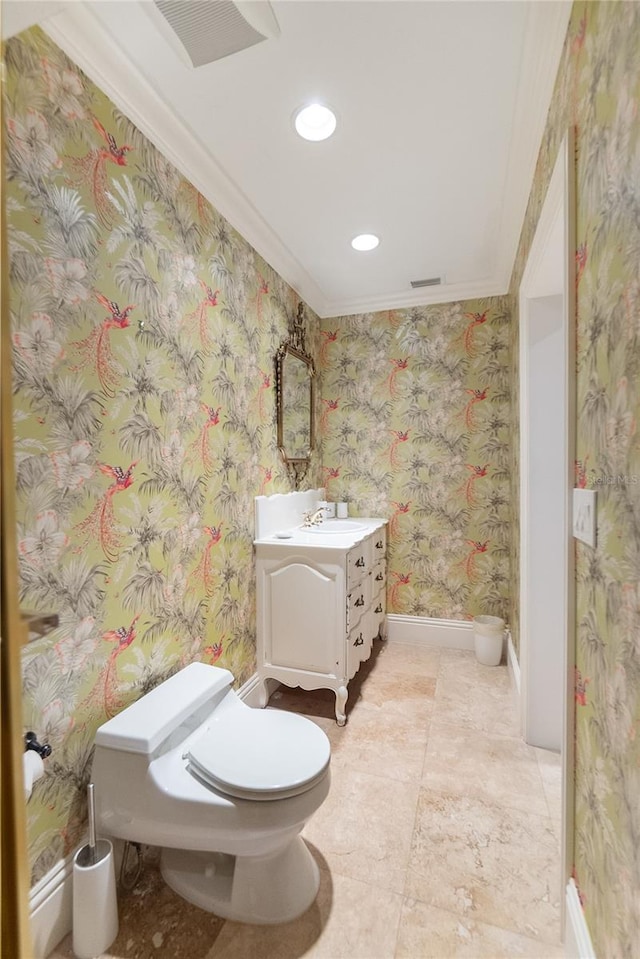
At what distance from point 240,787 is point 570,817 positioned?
833mm

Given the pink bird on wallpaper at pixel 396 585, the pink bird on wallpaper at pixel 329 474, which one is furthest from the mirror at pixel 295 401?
the pink bird on wallpaper at pixel 396 585

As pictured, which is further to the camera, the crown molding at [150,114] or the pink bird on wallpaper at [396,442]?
the pink bird on wallpaper at [396,442]

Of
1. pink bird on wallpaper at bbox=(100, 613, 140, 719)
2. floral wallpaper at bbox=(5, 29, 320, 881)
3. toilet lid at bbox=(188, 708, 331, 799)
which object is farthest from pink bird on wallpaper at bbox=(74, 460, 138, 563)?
toilet lid at bbox=(188, 708, 331, 799)

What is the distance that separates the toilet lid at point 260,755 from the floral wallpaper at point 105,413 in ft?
1.12

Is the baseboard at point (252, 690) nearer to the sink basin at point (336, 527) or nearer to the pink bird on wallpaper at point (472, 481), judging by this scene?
the sink basin at point (336, 527)

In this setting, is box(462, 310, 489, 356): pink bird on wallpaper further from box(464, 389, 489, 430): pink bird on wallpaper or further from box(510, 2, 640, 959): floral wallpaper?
box(510, 2, 640, 959): floral wallpaper

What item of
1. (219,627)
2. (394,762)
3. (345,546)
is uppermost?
(345,546)

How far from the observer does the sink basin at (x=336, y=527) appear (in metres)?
2.63

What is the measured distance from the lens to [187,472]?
167 centimetres

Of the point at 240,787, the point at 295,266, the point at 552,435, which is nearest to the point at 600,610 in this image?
the point at 240,787

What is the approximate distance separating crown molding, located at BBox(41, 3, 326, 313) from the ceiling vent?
19 cm

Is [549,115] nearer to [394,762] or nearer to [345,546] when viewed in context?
[345,546]

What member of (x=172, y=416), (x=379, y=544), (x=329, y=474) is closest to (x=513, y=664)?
(x=379, y=544)

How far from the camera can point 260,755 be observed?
1.21 metres
